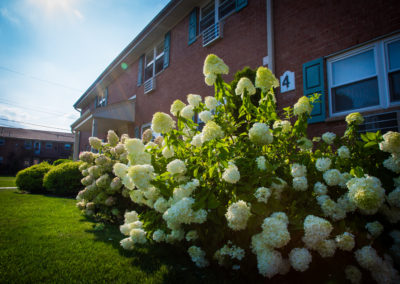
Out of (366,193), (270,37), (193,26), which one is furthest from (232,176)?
(193,26)

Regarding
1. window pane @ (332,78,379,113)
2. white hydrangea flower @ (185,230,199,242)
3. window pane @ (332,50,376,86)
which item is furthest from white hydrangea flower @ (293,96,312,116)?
window pane @ (332,50,376,86)

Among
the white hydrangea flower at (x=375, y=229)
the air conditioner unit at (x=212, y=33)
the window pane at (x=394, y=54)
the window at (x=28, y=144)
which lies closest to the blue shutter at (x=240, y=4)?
the air conditioner unit at (x=212, y=33)

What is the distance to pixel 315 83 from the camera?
15.1 feet

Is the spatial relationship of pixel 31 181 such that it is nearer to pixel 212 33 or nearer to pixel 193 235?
pixel 212 33

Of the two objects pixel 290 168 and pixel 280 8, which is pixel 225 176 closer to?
pixel 290 168

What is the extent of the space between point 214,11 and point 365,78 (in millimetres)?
5346

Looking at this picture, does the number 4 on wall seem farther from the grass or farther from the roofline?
the grass

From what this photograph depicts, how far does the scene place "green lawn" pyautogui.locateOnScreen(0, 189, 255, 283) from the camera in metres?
1.83

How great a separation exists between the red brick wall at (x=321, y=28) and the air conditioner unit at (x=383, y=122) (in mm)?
390

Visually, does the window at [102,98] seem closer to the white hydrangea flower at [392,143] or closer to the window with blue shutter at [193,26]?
the window with blue shutter at [193,26]

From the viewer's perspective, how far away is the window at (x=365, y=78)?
3785 mm

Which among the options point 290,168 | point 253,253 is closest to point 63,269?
point 253,253

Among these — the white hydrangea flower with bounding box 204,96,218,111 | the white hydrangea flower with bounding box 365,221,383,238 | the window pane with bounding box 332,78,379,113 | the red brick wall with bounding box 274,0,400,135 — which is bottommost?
the white hydrangea flower with bounding box 365,221,383,238

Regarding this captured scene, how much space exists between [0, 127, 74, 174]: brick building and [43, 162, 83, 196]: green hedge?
32.4 metres
